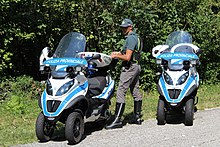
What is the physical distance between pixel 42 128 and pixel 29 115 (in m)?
3.05

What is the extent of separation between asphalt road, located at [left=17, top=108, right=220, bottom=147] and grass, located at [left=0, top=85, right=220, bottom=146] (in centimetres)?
64

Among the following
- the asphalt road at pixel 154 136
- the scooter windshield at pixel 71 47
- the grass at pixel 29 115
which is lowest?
the grass at pixel 29 115

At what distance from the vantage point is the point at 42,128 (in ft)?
24.6

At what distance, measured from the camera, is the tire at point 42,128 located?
749cm

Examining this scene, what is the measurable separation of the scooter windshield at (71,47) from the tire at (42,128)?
1.23 metres

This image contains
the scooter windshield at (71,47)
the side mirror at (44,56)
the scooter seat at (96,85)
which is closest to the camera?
the side mirror at (44,56)

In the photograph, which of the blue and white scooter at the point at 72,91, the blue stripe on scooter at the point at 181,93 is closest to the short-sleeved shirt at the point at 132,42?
the blue and white scooter at the point at 72,91

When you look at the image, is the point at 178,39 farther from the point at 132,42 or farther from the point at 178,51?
the point at 132,42

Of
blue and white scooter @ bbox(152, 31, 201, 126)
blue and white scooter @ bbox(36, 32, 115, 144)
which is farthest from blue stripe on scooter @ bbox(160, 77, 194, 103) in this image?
blue and white scooter @ bbox(36, 32, 115, 144)

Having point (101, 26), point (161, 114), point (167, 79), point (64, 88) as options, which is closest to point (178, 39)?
point (167, 79)

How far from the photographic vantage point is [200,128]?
8406mm

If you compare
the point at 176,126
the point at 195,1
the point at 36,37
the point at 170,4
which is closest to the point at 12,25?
the point at 36,37

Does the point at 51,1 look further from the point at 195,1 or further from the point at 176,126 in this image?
the point at 176,126

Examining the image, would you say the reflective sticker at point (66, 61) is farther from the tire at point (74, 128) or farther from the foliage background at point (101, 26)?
the foliage background at point (101, 26)
